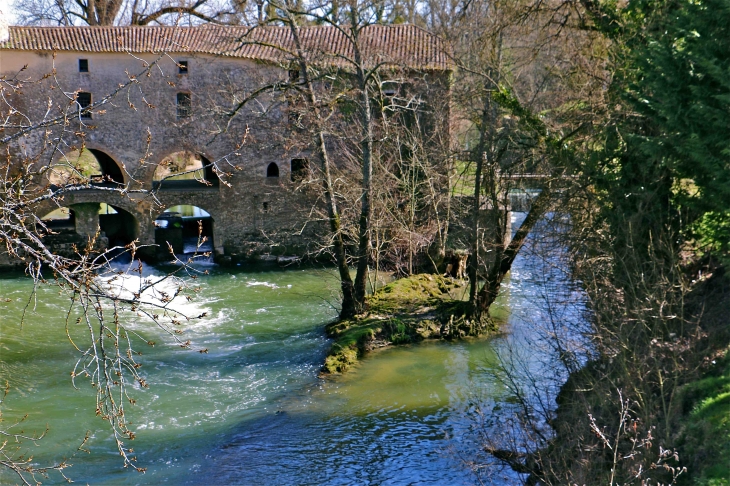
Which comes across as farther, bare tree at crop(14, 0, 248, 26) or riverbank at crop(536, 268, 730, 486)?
bare tree at crop(14, 0, 248, 26)

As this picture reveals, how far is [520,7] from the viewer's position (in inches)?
533

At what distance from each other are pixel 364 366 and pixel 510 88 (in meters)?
6.27

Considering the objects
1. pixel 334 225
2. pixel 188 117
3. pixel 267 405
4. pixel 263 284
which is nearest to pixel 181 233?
pixel 188 117

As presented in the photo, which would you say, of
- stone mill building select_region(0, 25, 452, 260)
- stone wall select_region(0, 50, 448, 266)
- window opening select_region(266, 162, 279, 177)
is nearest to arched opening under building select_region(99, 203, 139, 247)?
stone mill building select_region(0, 25, 452, 260)

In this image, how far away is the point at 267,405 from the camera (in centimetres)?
1270

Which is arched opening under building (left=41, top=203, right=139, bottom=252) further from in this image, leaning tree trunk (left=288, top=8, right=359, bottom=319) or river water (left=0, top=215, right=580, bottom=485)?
leaning tree trunk (left=288, top=8, right=359, bottom=319)

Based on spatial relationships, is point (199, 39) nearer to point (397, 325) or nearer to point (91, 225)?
point (91, 225)

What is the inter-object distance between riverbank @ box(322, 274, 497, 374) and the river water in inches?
13.8

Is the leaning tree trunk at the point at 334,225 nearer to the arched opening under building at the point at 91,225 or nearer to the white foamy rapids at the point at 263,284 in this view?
the white foamy rapids at the point at 263,284

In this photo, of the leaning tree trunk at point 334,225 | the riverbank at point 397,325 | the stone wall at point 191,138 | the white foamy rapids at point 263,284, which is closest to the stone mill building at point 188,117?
the stone wall at point 191,138

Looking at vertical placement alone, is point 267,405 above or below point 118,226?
below

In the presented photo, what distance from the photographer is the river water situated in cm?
1034

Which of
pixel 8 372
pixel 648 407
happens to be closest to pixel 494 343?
pixel 648 407

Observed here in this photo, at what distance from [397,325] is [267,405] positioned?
405 cm
